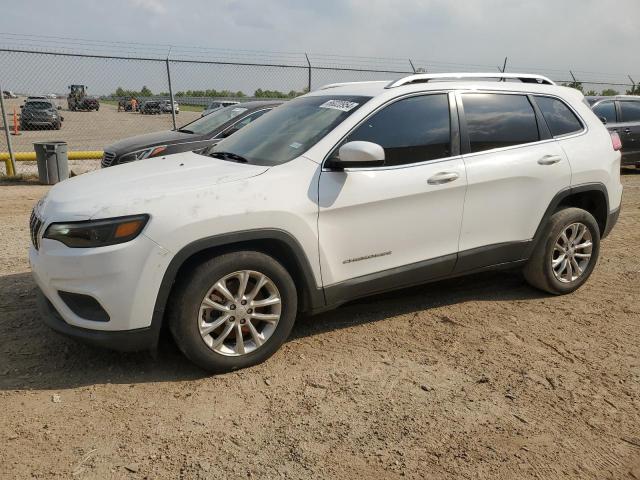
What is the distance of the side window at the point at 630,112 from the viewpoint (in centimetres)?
1134

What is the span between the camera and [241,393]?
3154 millimetres

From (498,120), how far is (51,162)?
8586 millimetres

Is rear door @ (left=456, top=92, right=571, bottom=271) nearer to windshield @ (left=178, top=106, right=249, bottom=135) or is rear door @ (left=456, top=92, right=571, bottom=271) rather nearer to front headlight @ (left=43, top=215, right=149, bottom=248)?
front headlight @ (left=43, top=215, right=149, bottom=248)

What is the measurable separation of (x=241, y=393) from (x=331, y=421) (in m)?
0.58

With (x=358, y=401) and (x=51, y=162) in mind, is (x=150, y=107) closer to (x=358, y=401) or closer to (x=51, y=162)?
(x=51, y=162)

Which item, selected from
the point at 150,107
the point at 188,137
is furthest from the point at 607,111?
the point at 150,107

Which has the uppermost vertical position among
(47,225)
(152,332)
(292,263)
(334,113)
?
(334,113)

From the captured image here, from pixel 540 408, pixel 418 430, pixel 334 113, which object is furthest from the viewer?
pixel 334 113

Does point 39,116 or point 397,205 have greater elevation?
point 39,116

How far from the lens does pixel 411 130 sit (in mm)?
3807

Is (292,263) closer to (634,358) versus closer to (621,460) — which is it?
(621,460)

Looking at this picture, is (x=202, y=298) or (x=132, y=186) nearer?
(x=202, y=298)

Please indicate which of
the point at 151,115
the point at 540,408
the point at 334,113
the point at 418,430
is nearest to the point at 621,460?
the point at 540,408

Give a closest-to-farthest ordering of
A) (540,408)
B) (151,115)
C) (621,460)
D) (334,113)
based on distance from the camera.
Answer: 1. (621,460)
2. (540,408)
3. (334,113)
4. (151,115)
